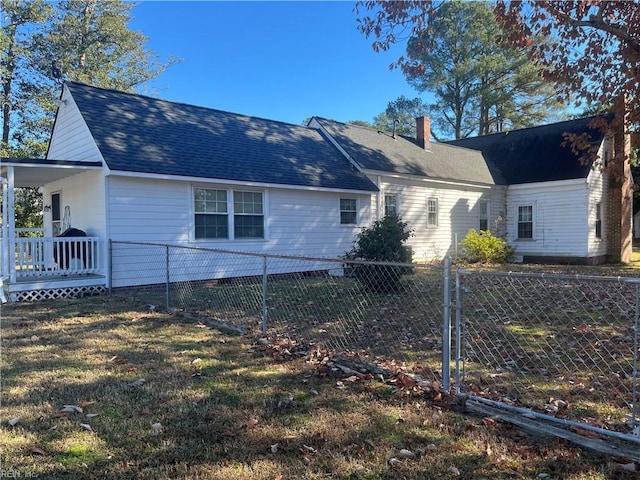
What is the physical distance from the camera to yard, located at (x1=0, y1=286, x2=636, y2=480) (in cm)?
286

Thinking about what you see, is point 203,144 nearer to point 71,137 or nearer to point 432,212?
point 71,137

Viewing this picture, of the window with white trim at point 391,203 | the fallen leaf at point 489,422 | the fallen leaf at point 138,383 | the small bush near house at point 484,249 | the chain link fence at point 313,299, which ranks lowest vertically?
the fallen leaf at point 489,422

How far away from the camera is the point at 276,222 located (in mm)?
13312

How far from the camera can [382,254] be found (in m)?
9.55

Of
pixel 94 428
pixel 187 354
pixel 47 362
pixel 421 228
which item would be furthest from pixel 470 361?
pixel 421 228

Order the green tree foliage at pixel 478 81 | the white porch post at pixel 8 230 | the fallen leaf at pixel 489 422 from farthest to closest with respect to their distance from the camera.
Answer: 1. the green tree foliage at pixel 478 81
2. the white porch post at pixel 8 230
3. the fallen leaf at pixel 489 422

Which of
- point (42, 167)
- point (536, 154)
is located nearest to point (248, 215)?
point (42, 167)

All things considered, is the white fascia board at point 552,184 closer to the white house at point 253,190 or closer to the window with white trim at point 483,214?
the white house at point 253,190

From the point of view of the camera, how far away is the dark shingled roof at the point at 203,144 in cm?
1099

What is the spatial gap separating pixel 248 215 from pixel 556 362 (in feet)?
→ 30.5

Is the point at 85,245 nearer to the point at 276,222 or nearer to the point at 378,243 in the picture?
the point at 276,222

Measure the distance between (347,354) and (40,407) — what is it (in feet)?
10.2

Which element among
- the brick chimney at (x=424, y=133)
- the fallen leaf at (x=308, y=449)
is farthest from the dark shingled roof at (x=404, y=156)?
the fallen leaf at (x=308, y=449)

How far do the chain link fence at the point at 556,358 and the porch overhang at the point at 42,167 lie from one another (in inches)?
343
